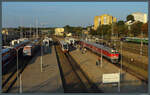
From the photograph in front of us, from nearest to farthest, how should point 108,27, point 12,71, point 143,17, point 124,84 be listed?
point 124,84 → point 12,71 → point 108,27 → point 143,17

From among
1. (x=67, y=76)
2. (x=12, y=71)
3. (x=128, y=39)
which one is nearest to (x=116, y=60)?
(x=67, y=76)

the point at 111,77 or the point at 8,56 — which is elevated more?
the point at 8,56

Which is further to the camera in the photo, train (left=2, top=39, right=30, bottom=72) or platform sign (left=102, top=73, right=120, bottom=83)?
train (left=2, top=39, right=30, bottom=72)

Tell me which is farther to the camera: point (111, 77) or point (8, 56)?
point (8, 56)

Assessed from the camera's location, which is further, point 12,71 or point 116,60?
point 116,60

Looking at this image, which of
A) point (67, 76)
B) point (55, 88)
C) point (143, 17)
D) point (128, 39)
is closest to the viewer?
point (55, 88)

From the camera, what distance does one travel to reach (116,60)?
2550cm

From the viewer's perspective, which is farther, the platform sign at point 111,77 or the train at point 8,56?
the train at point 8,56

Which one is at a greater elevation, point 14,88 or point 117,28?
point 117,28

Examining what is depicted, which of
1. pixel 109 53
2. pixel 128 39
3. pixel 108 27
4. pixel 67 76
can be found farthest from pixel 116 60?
pixel 108 27

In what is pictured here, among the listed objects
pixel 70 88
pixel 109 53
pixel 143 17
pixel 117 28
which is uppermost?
A: pixel 143 17

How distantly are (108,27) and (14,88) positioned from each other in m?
55.1

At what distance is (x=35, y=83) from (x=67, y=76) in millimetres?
4442

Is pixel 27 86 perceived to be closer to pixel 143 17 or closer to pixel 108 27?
pixel 108 27
